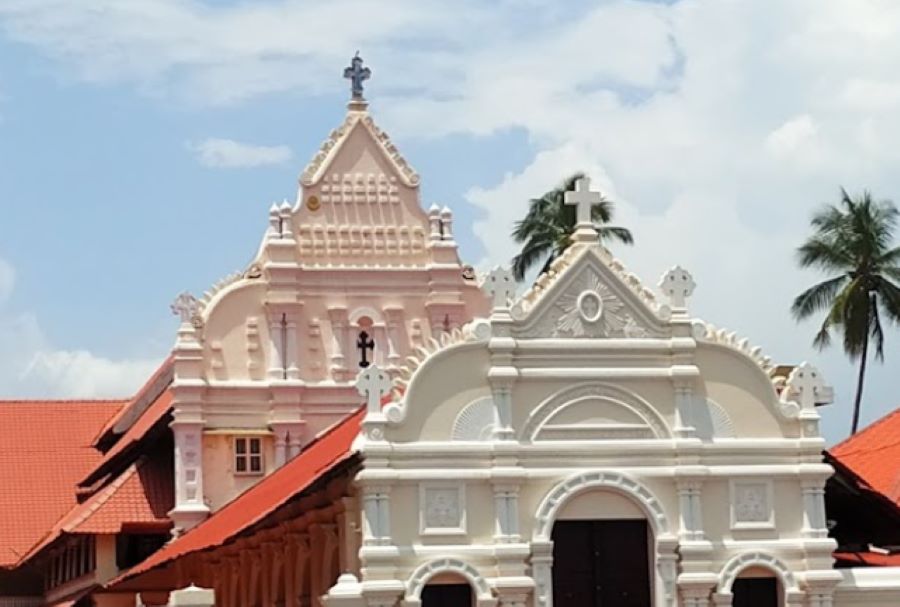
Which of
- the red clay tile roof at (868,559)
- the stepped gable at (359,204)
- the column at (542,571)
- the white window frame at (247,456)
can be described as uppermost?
the stepped gable at (359,204)

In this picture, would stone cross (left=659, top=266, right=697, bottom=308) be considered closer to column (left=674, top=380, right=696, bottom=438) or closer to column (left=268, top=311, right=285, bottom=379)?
column (left=674, top=380, right=696, bottom=438)

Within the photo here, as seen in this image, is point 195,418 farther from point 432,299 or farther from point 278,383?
point 432,299

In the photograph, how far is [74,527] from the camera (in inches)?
1944

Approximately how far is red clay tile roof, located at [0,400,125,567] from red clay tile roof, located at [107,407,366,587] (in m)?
14.1

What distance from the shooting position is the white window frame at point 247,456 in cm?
4838

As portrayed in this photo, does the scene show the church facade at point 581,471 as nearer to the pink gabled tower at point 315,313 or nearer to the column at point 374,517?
the column at point 374,517

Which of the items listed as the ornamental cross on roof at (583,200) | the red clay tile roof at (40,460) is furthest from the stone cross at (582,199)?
the red clay tile roof at (40,460)

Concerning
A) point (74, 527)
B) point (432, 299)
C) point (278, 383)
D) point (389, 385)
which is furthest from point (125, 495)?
point (389, 385)

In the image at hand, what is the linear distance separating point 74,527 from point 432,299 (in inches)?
385

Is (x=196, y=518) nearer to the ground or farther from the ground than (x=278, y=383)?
nearer to the ground

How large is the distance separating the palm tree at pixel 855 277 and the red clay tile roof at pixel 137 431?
20.7m

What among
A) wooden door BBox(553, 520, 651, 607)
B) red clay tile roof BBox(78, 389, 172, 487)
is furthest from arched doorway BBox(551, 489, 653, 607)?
red clay tile roof BBox(78, 389, 172, 487)

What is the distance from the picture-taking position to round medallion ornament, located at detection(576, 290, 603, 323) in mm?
32344

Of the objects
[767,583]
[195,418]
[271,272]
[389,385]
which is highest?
[271,272]
